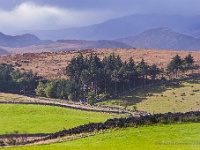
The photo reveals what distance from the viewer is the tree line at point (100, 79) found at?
119500mm

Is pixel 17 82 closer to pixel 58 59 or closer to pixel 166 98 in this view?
pixel 166 98

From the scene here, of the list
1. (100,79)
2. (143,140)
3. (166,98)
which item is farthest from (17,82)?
(143,140)

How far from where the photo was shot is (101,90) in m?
124

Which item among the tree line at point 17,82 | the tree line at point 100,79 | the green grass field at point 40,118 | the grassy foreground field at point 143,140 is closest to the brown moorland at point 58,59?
the tree line at point 17,82

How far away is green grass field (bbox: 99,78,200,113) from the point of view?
4087 inches

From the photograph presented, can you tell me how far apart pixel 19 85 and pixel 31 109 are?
45.1m

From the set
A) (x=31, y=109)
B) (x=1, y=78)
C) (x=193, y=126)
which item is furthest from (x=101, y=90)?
(x=193, y=126)

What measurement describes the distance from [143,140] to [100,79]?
83397mm

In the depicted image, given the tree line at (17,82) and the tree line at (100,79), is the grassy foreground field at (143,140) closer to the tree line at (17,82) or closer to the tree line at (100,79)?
the tree line at (100,79)

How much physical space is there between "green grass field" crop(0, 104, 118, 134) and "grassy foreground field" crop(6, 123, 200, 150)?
26468mm

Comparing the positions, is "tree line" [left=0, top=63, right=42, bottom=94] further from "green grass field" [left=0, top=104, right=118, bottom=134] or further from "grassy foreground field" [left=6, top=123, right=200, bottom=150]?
"grassy foreground field" [left=6, top=123, right=200, bottom=150]

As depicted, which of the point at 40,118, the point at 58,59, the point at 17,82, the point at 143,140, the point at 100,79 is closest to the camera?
the point at 143,140

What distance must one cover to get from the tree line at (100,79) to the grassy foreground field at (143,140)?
72213 mm

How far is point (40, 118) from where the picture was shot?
2960 inches
